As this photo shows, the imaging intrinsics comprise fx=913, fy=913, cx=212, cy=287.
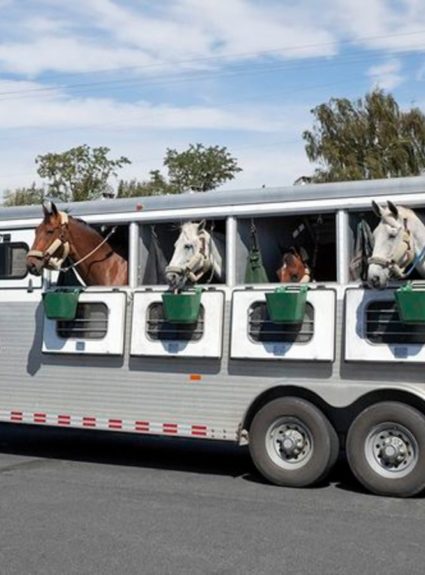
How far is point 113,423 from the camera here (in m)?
10.2

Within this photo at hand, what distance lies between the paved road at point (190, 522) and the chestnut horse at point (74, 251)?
225 cm

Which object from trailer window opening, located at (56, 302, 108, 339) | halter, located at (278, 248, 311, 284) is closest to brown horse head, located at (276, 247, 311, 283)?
halter, located at (278, 248, 311, 284)

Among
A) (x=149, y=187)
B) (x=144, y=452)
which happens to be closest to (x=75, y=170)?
(x=149, y=187)

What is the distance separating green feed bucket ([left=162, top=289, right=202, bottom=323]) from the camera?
31.5 feet

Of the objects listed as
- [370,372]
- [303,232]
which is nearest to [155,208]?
[303,232]

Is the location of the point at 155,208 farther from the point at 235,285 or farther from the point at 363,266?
the point at 363,266

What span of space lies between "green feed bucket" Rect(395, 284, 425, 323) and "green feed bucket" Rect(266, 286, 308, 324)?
1.03 meters

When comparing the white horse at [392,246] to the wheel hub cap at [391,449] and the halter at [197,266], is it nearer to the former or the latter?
the wheel hub cap at [391,449]

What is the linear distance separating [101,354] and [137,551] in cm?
379

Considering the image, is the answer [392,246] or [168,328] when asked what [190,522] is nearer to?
[168,328]

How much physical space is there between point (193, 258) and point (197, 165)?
92.4ft

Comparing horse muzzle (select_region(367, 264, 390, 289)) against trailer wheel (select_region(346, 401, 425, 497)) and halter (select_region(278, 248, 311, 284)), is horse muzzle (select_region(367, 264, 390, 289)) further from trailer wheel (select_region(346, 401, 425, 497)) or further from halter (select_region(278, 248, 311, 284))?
trailer wheel (select_region(346, 401, 425, 497))

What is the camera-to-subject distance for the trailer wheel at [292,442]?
29.6ft

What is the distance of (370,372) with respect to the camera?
8820 millimetres
